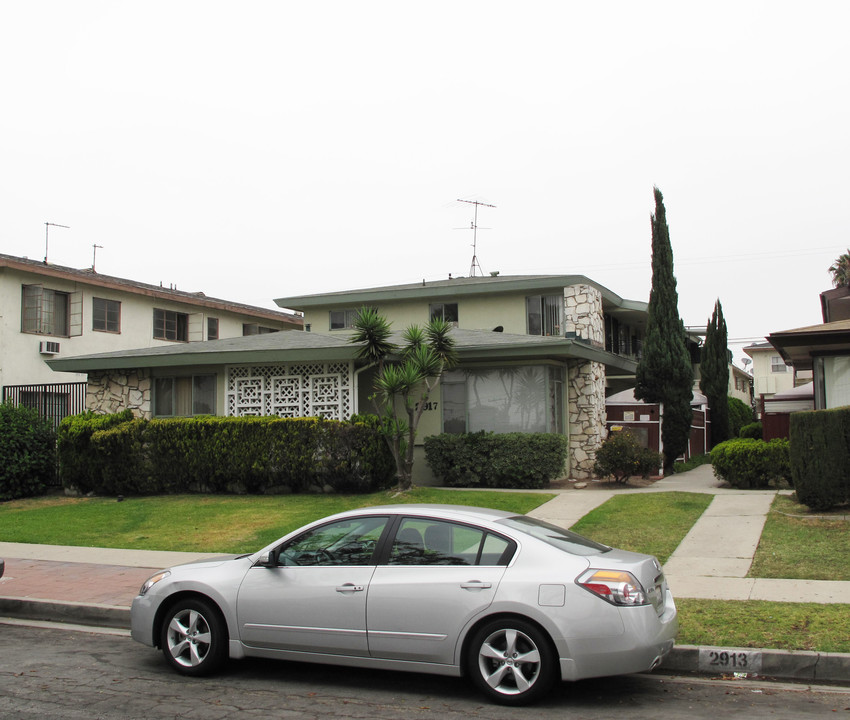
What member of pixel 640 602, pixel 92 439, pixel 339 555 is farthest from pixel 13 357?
pixel 640 602

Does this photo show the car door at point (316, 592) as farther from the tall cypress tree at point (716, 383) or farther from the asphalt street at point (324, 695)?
the tall cypress tree at point (716, 383)

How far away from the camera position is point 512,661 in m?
5.76

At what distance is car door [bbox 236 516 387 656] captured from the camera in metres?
6.22

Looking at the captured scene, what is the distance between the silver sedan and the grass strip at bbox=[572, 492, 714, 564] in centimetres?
510

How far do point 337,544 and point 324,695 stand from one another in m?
1.10

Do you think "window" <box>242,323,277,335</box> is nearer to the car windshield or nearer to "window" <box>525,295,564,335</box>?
"window" <box>525,295,564,335</box>

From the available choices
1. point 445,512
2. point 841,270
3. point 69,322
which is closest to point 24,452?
point 69,322

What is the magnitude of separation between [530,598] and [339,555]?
159 cm

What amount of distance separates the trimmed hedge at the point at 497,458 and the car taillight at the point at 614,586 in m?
11.8

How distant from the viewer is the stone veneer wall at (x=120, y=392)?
19781 mm

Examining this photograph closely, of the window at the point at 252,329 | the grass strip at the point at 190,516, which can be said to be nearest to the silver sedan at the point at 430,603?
the grass strip at the point at 190,516

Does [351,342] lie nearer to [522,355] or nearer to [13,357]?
[522,355]

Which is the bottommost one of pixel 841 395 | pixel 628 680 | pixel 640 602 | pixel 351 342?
pixel 628 680

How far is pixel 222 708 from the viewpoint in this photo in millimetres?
5785
